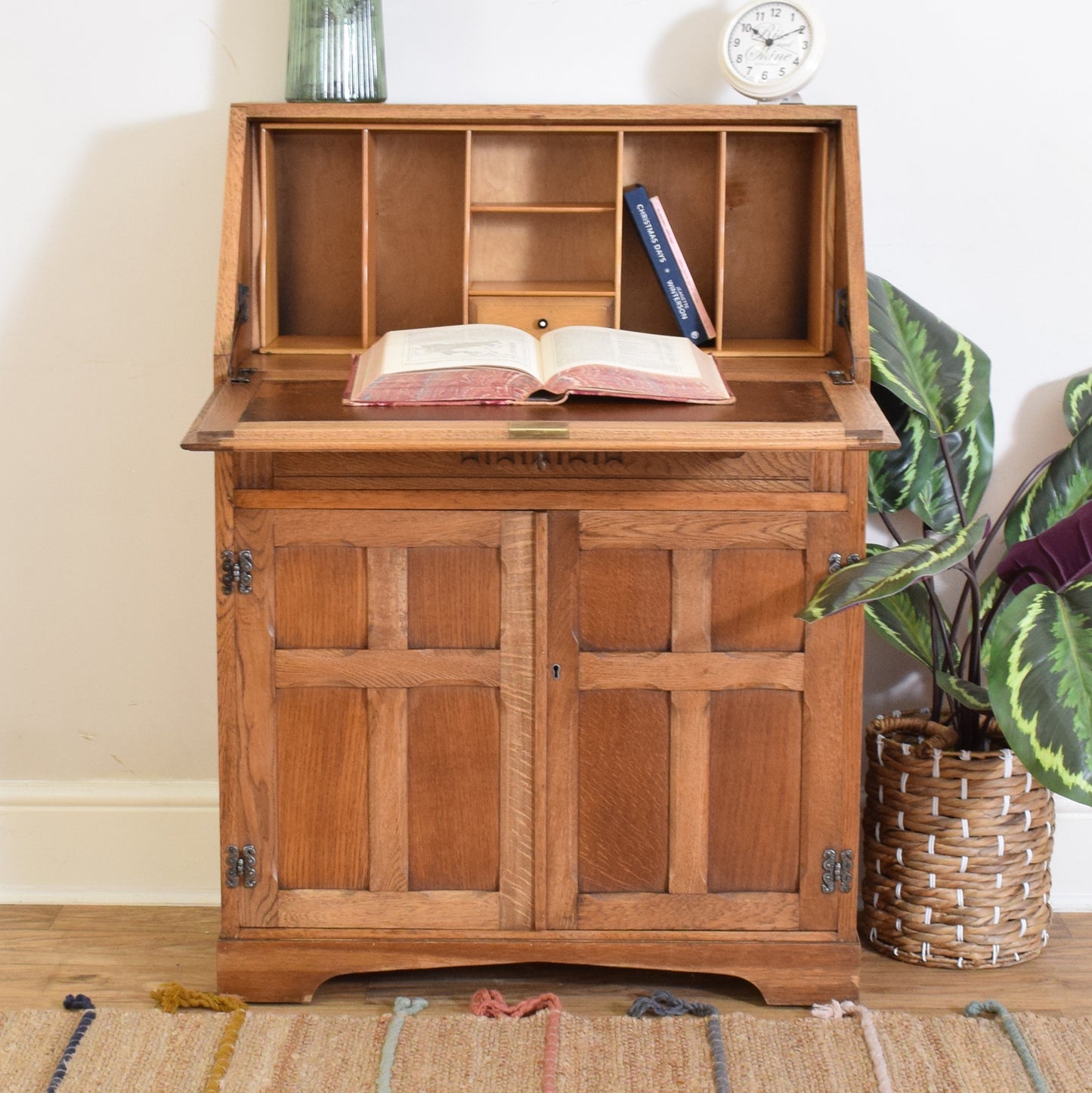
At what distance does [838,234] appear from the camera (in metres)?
2.19

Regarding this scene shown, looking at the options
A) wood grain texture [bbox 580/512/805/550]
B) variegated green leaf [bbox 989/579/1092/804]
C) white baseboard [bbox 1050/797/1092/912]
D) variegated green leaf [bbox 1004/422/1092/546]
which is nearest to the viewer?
variegated green leaf [bbox 989/579/1092/804]

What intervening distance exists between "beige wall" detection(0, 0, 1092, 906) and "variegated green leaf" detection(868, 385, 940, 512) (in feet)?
0.91

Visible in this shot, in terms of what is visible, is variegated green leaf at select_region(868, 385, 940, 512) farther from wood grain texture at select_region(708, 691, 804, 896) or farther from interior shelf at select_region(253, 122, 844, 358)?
wood grain texture at select_region(708, 691, 804, 896)

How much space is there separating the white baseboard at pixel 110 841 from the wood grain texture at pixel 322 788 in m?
0.51

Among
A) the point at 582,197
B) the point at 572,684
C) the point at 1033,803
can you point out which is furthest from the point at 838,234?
→ the point at 1033,803

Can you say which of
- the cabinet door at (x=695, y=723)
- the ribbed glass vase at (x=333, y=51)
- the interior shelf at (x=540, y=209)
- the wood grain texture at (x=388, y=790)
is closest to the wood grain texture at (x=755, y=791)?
the cabinet door at (x=695, y=723)

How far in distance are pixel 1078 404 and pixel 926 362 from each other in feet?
1.07

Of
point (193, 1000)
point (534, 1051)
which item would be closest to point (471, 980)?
point (534, 1051)

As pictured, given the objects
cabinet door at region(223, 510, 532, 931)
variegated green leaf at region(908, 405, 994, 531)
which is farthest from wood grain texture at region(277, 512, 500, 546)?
variegated green leaf at region(908, 405, 994, 531)

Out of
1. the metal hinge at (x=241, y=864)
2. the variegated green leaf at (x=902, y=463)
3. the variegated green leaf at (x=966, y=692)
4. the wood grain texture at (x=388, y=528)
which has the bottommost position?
the metal hinge at (x=241, y=864)

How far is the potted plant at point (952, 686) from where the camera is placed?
7.29ft

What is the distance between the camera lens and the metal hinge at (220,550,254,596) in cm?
204

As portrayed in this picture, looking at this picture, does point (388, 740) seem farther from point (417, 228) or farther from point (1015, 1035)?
point (1015, 1035)

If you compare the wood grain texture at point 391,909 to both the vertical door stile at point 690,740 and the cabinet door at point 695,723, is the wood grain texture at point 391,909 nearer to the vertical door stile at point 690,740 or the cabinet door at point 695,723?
the cabinet door at point 695,723
